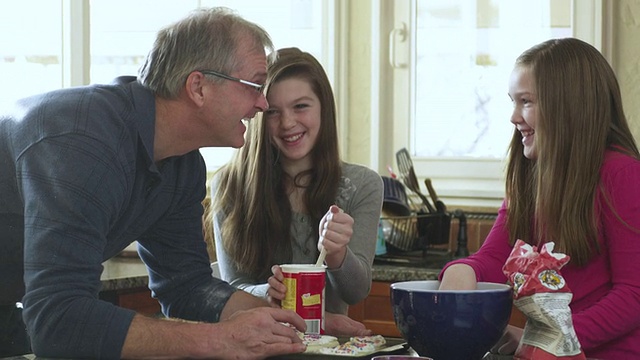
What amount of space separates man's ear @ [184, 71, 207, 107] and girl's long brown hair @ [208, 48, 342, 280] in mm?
372

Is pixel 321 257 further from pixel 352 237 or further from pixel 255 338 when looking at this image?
pixel 352 237

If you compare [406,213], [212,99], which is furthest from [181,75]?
[406,213]

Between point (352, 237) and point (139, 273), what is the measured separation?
738 mm

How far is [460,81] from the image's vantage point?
3.62 metres

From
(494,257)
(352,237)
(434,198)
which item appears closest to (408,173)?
(434,198)

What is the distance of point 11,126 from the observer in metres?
1.65

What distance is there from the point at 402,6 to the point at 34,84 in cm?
142

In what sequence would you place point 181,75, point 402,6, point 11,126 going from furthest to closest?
point 402,6 → point 181,75 → point 11,126

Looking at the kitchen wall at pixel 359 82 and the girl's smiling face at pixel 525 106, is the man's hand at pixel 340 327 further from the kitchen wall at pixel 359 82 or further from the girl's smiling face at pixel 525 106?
the kitchen wall at pixel 359 82

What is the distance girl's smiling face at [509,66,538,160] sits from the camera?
1860 mm

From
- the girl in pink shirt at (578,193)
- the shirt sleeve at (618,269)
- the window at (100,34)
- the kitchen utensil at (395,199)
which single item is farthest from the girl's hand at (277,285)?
the kitchen utensil at (395,199)

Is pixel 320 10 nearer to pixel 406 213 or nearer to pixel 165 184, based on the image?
pixel 406 213

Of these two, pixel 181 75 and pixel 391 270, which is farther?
pixel 391 270

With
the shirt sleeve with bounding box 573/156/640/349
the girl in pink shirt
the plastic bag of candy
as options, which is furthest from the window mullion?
the plastic bag of candy
